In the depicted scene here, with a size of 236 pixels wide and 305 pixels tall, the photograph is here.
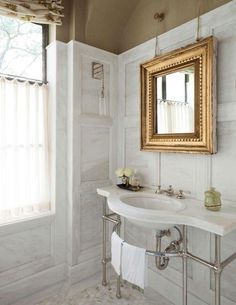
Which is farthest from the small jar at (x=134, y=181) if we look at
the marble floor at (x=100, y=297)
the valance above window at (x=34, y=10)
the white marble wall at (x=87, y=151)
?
the valance above window at (x=34, y=10)

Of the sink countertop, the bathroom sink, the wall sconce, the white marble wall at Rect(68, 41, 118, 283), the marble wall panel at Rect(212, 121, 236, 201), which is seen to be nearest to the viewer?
the sink countertop

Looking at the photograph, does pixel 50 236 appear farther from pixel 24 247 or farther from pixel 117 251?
pixel 117 251

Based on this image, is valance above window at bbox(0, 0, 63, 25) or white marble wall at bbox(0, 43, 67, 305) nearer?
valance above window at bbox(0, 0, 63, 25)

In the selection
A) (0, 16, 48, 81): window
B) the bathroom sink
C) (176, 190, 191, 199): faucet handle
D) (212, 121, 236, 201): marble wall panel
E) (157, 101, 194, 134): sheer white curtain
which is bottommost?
the bathroom sink

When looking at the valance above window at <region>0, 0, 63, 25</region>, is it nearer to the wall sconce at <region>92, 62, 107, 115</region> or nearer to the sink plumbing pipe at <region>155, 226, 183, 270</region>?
the wall sconce at <region>92, 62, 107, 115</region>

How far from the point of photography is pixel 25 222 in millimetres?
1884

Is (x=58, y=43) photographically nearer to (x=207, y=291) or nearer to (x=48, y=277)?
(x=48, y=277)

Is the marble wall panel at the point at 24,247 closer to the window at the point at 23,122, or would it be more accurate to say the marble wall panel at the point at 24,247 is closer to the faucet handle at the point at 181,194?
the window at the point at 23,122

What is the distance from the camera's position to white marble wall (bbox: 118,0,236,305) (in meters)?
1.49

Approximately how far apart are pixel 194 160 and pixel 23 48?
1729 millimetres

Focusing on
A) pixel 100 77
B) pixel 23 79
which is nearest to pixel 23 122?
pixel 23 79

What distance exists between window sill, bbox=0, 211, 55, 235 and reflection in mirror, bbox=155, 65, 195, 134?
120 cm

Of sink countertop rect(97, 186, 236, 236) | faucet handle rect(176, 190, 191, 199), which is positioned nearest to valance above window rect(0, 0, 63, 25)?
sink countertop rect(97, 186, 236, 236)

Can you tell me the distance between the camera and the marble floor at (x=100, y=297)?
182 centimetres
